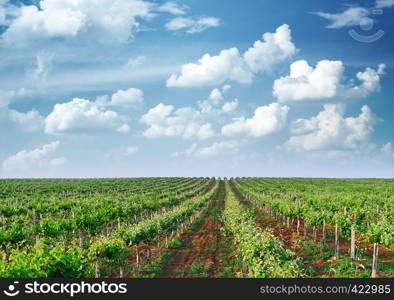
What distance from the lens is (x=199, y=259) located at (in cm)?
2352

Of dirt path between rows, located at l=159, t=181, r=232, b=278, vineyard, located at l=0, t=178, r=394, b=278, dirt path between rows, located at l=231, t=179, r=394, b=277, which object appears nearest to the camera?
vineyard, located at l=0, t=178, r=394, b=278

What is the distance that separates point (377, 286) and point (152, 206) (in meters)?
36.3

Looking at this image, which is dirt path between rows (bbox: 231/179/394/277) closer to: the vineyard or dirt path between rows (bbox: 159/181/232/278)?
the vineyard

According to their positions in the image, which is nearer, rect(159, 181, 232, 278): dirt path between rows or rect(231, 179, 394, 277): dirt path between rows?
rect(159, 181, 232, 278): dirt path between rows

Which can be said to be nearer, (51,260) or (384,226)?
(51,260)

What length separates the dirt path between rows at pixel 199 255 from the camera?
20625 mm

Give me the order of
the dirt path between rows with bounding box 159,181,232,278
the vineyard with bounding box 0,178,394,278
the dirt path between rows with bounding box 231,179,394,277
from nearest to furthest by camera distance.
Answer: the vineyard with bounding box 0,178,394,278 → the dirt path between rows with bounding box 159,181,232,278 → the dirt path between rows with bounding box 231,179,394,277

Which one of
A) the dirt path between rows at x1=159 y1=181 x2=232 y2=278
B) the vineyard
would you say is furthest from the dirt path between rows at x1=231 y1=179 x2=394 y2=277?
the dirt path between rows at x1=159 y1=181 x2=232 y2=278

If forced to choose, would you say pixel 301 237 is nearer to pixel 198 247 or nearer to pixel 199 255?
pixel 198 247

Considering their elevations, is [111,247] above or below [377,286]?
below

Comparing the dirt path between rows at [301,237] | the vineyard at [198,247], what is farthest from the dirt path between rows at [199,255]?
the dirt path between rows at [301,237]

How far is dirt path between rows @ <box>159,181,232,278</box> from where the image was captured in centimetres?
2062

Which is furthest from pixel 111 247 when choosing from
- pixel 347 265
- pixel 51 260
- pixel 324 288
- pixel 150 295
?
pixel 347 265

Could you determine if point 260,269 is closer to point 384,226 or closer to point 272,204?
point 384,226
